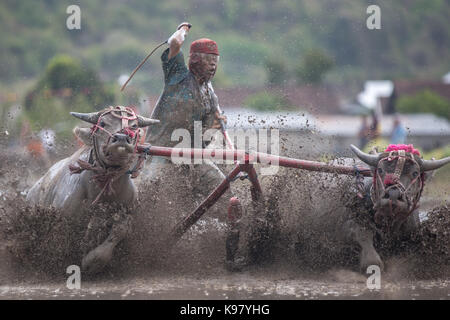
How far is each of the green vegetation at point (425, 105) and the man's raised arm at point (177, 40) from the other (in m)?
33.1

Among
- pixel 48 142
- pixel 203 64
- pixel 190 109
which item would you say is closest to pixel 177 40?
pixel 203 64

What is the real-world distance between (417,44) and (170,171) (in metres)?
75.7

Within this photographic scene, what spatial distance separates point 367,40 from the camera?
263 feet

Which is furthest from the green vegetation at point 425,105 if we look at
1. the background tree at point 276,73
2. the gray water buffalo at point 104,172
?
the gray water buffalo at point 104,172

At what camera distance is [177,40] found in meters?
7.62

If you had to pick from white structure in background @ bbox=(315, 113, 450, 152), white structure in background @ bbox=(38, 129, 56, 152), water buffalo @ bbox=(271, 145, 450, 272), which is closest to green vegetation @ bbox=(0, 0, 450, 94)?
white structure in background @ bbox=(315, 113, 450, 152)

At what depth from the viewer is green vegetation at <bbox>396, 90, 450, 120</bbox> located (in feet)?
131

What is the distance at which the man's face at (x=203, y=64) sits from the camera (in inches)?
315

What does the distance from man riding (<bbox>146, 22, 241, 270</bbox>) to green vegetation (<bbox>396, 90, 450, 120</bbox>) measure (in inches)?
1292

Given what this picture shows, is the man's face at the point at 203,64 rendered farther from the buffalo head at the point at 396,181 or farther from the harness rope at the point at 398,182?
the harness rope at the point at 398,182

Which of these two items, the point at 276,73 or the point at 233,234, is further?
the point at 276,73

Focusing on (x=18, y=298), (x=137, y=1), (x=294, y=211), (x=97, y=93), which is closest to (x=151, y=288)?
(x=18, y=298)

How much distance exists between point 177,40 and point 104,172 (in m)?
1.71

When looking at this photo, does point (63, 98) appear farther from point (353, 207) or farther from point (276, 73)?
point (353, 207)
